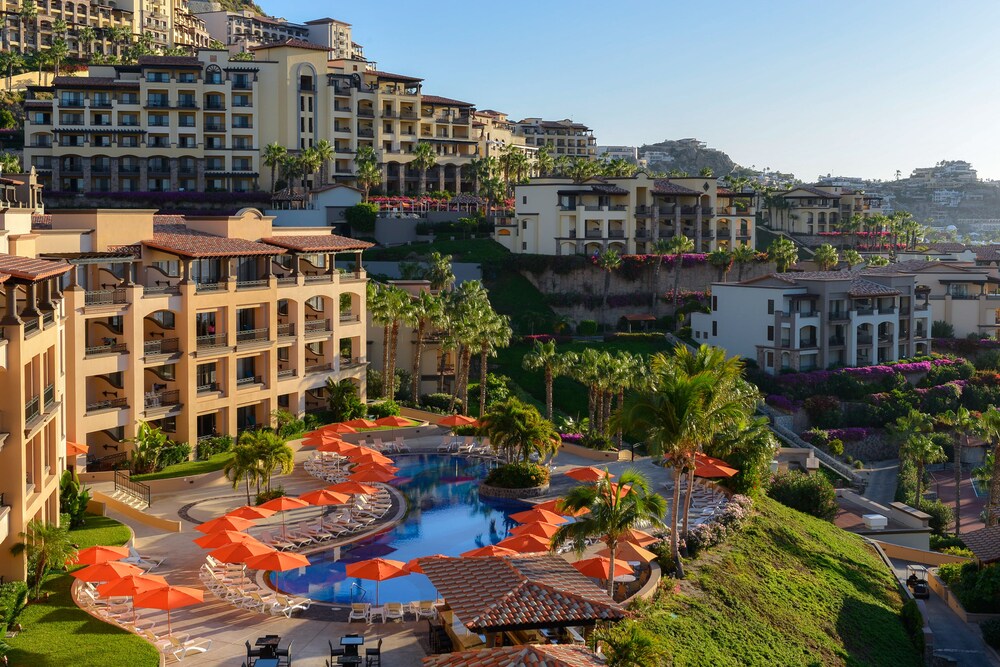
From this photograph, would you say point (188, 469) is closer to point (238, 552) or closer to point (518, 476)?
point (518, 476)

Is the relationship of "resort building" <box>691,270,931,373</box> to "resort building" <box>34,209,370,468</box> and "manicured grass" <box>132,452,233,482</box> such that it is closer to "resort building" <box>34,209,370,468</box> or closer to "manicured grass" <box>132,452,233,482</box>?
"resort building" <box>34,209,370,468</box>

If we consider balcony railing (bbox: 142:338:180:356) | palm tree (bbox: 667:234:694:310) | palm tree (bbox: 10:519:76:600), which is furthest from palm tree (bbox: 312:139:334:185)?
palm tree (bbox: 10:519:76:600)

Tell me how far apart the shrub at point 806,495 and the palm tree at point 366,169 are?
209 feet

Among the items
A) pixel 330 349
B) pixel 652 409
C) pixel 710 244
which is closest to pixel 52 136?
pixel 330 349

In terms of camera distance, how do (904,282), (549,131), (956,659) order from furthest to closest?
(549,131) < (904,282) < (956,659)

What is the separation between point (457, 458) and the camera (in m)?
53.8

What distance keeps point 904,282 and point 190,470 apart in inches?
2662

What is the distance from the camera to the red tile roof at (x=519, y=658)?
22.9m

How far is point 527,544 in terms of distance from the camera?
34312 millimetres

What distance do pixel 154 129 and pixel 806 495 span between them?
78855 mm

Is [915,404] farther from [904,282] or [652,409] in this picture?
[652,409]

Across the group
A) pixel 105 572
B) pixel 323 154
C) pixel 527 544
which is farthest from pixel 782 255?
pixel 105 572

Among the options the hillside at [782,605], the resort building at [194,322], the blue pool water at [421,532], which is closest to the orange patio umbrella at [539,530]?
the blue pool water at [421,532]

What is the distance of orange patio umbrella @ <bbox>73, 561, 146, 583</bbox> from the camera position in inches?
1158
